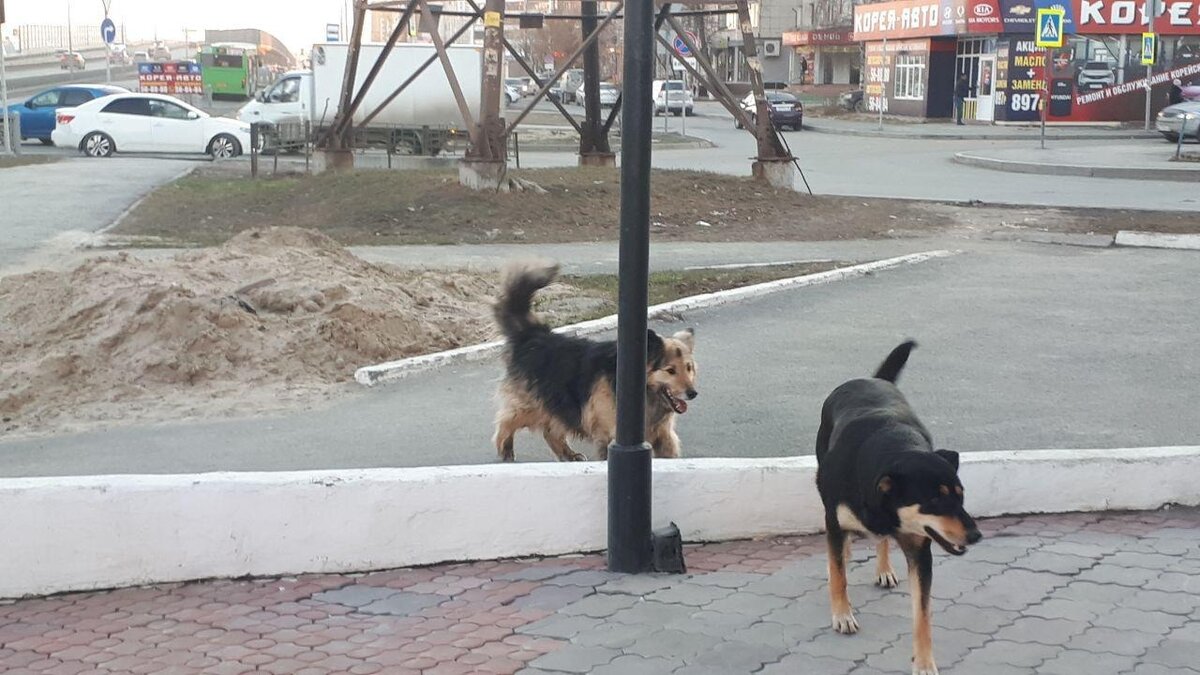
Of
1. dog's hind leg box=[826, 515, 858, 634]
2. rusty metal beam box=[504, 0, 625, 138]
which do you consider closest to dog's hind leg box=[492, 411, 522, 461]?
dog's hind leg box=[826, 515, 858, 634]

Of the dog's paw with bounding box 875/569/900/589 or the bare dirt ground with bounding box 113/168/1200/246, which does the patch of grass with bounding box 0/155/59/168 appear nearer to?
the bare dirt ground with bounding box 113/168/1200/246

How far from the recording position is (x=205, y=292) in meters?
9.33

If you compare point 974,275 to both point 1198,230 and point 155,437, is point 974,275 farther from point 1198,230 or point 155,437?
point 155,437

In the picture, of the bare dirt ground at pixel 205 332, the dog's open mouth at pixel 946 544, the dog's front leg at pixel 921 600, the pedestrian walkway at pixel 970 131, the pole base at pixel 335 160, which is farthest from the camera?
the pedestrian walkway at pixel 970 131

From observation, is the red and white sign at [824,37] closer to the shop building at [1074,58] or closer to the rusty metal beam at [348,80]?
the shop building at [1074,58]

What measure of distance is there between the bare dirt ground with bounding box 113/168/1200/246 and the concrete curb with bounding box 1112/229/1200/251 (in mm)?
1514

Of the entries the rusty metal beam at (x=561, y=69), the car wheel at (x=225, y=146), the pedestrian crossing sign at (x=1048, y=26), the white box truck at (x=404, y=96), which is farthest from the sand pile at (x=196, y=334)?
the pedestrian crossing sign at (x=1048, y=26)

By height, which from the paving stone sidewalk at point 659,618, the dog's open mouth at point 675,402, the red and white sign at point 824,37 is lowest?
the paving stone sidewalk at point 659,618

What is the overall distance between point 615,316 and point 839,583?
5.53m

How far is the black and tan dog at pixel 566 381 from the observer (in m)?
6.07

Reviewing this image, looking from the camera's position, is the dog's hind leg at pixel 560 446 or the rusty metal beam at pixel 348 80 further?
the rusty metal beam at pixel 348 80

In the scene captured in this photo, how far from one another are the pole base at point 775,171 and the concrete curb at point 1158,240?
19.5 feet

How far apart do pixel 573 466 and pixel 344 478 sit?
0.95 metres

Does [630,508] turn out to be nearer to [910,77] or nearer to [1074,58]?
[1074,58]
